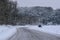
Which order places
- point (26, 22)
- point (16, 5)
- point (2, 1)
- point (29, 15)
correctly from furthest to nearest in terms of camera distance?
point (26, 22) → point (29, 15) → point (16, 5) → point (2, 1)

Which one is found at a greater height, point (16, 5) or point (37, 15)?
point (16, 5)

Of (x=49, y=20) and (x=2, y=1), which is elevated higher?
(x=2, y=1)

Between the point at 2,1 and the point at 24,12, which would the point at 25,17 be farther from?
the point at 2,1

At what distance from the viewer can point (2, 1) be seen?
6512cm

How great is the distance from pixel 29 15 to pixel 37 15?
300 inches

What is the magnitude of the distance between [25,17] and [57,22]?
26.3m

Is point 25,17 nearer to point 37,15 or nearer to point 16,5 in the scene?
point 37,15

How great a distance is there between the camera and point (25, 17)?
148 meters

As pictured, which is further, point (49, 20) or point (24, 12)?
point (49, 20)

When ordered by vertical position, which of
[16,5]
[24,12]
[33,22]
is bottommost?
[33,22]

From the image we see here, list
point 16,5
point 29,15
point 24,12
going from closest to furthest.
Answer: point 16,5, point 24,12, point 29,15

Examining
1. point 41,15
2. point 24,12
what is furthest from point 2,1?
point 41,15

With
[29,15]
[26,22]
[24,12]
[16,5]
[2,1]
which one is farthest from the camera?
[26,22]

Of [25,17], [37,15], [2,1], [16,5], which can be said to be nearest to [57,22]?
[37,15]
